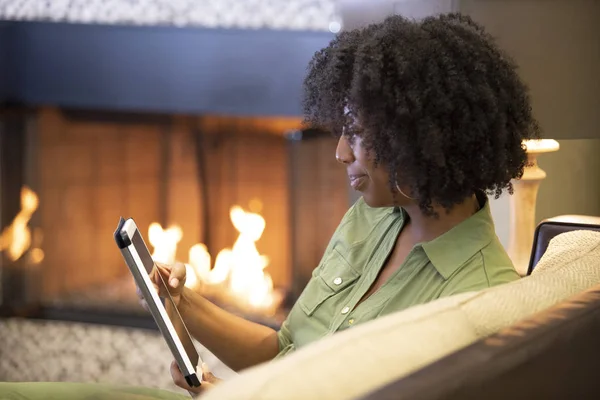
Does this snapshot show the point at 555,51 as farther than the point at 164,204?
No

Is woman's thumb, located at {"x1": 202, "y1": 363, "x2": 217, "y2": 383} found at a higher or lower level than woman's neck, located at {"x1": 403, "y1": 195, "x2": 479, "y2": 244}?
lower

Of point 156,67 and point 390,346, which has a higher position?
point 156,67

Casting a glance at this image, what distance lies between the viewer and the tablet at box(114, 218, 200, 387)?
3.40 ft

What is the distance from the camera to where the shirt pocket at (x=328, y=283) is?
4.15ft

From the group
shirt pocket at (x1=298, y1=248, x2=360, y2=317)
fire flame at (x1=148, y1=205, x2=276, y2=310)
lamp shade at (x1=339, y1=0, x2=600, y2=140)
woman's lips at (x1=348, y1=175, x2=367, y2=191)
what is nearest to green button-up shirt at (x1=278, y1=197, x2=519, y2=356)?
shirt pocket at (x1=298, y1=248, x2=360, y2=317)

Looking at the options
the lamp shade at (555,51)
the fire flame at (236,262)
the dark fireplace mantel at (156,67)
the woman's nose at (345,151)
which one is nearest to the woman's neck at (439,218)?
the woman's nose at (345,151)

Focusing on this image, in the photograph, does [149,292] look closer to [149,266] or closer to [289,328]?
[149,266]

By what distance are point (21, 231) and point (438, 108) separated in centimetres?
192

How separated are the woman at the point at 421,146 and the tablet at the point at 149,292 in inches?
1.8

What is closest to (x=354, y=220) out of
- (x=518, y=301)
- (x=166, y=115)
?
(x=518, y=301)

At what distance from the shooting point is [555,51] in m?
1.41

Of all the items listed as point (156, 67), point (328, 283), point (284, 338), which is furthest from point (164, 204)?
point (328, 283)

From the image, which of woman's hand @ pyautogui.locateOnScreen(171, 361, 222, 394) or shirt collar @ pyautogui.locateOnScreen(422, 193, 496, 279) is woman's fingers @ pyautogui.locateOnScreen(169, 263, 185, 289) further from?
shirt collar @ pyautogui.locateOnScreen(422, 193, 496, 279)

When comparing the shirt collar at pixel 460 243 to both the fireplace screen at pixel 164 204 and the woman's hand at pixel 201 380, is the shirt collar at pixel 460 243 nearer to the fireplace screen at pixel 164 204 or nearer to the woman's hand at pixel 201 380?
the woman's hand at pixel 201 380
